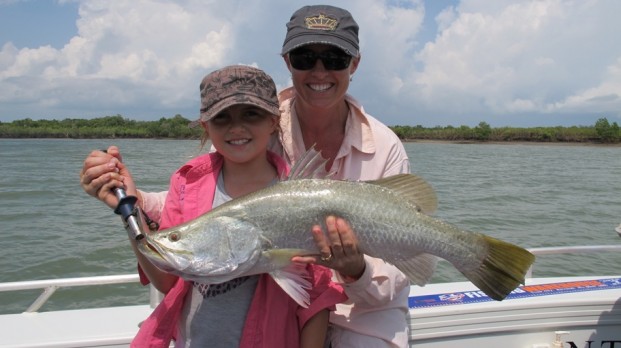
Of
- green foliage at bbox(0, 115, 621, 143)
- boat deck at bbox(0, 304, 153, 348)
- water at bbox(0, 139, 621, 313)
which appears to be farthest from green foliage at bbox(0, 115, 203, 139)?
boat deck at bbox(0, 304, 153, 348)

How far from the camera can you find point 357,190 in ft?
7.45

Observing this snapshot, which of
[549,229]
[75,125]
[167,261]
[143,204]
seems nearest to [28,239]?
[143,204]

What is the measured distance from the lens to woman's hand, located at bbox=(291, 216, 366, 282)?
7.21ft

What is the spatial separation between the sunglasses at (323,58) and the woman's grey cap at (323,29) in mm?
59

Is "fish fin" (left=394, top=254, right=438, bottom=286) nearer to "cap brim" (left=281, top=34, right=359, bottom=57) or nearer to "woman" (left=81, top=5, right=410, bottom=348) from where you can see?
"woman" (left=81, top=5, right=410, bottom=348)

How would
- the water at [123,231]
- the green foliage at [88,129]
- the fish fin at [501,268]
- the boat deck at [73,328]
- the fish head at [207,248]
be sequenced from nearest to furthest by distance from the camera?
the fish head at [207,248] → the fish fin at [501,268] → the boat deck at [73,328] → the water at [123,231] → the green foliage at [88,129]

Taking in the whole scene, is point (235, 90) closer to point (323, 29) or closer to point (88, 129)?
point (323, 29)

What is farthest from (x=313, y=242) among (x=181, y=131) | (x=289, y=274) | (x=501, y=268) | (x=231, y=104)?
(x=181, y=131)

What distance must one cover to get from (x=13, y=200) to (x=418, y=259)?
16.8 metres

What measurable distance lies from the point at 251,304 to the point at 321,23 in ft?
5.03

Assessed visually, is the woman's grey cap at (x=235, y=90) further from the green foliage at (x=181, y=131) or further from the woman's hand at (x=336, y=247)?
the green foliage at (x=181, y=131)

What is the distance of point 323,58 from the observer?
2775 mm

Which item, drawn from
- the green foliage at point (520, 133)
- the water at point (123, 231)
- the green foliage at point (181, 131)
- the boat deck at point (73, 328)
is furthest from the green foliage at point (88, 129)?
the boat deck at point (73, 328)

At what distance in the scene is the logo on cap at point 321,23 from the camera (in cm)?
270
